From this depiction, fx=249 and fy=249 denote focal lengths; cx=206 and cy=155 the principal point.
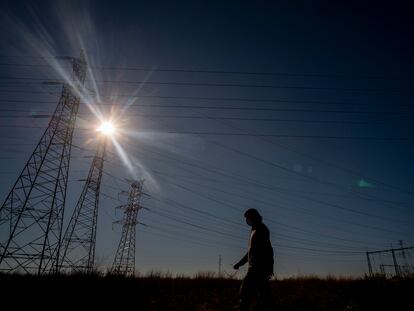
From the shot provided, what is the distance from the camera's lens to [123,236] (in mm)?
29297

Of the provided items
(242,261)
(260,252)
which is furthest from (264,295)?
(242,261)

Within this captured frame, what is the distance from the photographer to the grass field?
4980mm

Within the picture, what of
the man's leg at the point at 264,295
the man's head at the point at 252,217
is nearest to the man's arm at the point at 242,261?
the man's leg at the point at 264,295

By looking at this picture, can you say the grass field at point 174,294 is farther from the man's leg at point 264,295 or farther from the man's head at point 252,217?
the man's head at point 252,217

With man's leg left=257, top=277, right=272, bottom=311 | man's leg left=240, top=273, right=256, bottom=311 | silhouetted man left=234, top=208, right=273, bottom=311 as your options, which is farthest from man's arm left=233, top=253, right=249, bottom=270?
man's leg left=257, top=277, right=272, bottom=311

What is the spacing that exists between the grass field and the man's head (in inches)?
74.6

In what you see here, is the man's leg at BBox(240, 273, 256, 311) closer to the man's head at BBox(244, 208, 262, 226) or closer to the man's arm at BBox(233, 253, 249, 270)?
the man's arm at BBox(233, 253, 249, 270)

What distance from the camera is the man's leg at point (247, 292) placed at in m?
4.60

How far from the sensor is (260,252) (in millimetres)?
4852

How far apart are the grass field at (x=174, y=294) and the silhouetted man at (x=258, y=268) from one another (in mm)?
861

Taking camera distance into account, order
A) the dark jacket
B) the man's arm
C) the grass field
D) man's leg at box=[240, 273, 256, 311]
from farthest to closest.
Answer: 1. the man's arm
2. the grass field
3. the dark jacket
4. man's leg at box=[240, 273, 256, 311]

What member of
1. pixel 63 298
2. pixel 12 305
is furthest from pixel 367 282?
pixel 12 305

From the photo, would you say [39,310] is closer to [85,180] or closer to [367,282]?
[367,282]

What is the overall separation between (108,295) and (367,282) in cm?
757
